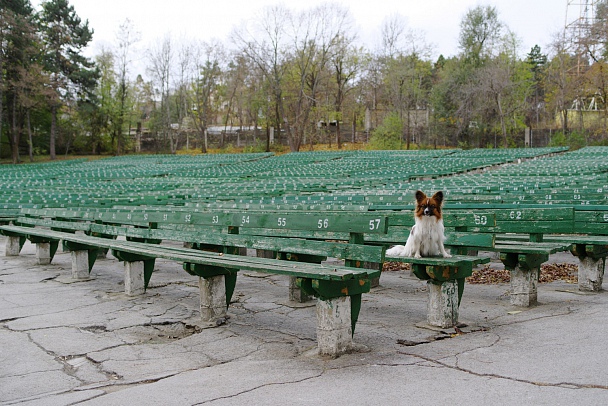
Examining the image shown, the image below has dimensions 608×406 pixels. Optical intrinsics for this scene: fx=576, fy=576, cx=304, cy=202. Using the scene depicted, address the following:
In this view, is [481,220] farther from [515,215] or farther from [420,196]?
[515,215]

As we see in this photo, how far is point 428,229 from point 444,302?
0.76 meters

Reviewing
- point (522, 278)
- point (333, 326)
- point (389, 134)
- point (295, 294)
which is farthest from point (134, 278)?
point (389, 134)

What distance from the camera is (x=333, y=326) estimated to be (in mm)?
4875

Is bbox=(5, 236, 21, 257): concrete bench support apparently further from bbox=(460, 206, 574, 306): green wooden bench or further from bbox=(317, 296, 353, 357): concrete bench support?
bbox=(460, 206, 574, 306): green wooden bench

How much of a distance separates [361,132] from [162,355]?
6891cm

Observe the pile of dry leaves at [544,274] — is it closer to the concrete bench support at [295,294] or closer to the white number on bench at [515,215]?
the white number on bench at [515,215]

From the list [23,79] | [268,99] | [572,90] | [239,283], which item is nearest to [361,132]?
[268,99]

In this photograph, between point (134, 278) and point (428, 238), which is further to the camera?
point (134, 278)

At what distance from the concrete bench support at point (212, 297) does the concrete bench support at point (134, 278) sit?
1.88 m

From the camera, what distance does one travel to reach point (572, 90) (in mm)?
55156

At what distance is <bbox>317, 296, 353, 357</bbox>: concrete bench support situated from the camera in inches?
192

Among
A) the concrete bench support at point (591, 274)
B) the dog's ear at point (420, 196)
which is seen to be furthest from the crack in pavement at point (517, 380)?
the concrete bench support at point (591, 274)

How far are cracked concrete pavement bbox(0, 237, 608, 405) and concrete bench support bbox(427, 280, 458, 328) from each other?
0.19 meters

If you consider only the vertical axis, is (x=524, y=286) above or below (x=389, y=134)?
below
